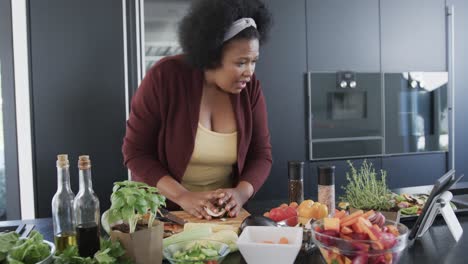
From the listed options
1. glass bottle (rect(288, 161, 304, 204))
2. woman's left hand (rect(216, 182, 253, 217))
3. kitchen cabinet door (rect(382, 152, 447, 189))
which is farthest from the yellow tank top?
kitchen cabinet door (rect(382, 152, 447, 189))

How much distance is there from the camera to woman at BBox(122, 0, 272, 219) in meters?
1.48

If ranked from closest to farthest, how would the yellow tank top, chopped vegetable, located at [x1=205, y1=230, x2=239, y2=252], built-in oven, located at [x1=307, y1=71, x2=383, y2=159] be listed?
chopped vegetable, located at [x1=205, y1=230, x2=239, y2=252] → the yellow tank top → built-in oven, located at [x1=307, y1=71, x2=383, y2=159]

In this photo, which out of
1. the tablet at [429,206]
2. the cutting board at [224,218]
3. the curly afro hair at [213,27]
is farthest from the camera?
the curly afro hair at [213,27]

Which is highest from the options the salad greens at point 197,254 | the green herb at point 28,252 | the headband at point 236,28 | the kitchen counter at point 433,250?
the headband at point 236,28

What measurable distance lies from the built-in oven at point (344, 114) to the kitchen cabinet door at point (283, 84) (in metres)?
0.09

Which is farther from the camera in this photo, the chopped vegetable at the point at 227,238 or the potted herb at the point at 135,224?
the chopped vegetable at the point at 227,238

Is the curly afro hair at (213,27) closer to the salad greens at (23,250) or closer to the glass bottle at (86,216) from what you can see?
the glass bottle at (86,216)

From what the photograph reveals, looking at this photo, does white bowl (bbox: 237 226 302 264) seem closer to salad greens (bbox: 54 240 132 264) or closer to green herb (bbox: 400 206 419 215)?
salad greens (bbox: 54 240 132 264)

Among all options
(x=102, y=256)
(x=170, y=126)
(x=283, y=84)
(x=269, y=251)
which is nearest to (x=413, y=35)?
(x=283, y=84)

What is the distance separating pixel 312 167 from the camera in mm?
2943

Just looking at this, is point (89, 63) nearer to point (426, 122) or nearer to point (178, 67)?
point (178, 67)

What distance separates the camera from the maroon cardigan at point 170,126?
60.9 inches

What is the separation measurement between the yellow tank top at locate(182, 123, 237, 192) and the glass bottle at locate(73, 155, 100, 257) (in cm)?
71

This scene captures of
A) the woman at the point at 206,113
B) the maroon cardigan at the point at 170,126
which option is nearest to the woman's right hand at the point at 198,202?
the woman at the point at 206,113
